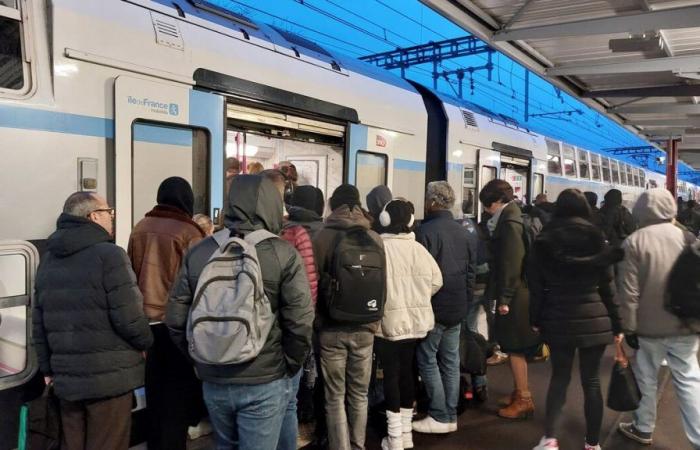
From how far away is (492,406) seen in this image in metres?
4.57

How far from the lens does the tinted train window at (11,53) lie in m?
2.72

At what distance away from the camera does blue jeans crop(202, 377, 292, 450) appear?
90.1 inches

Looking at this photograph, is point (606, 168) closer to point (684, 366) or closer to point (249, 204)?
point (684, 366)

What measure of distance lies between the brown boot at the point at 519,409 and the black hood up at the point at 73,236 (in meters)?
3.37

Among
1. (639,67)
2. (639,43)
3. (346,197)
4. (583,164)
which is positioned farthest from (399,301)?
(583,164)

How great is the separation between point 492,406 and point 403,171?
2850 millimetres

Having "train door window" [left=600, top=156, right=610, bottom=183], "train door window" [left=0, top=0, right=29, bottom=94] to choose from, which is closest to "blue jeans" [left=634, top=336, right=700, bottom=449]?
"train door window" [left=0, top=0, right=29, bottom=94]

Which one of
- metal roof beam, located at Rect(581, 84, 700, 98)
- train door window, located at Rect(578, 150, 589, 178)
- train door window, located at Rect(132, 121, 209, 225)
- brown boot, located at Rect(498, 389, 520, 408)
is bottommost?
brown boot, located at Rect(498, 389, 520, 408)

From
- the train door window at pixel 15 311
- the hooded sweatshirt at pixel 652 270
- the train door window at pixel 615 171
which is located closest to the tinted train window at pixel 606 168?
the train door window at pixel 615 171

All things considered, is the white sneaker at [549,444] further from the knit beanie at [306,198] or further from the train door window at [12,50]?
the train door window at [12,50]

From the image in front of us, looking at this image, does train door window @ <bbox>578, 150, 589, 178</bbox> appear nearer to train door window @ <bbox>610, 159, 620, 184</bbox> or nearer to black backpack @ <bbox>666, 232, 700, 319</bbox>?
train door window @ <bbox>610, 159, 620, 184</bbox>

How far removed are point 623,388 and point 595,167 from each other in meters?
12.6

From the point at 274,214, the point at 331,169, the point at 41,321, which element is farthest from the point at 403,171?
the point at 41,321

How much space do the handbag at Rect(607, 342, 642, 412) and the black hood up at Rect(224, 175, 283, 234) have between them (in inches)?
99.8
